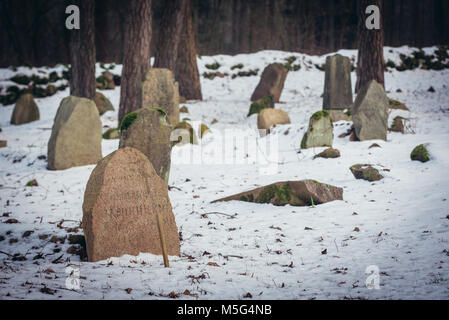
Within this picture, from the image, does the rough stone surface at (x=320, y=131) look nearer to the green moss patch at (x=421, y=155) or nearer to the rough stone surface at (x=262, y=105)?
the green moss patch at (x=421, y=155)

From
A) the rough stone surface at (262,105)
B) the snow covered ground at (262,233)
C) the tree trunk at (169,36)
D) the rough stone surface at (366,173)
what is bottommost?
the snow covered ground at (262,233)

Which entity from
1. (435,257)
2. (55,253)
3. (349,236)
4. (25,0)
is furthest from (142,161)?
(25,0)

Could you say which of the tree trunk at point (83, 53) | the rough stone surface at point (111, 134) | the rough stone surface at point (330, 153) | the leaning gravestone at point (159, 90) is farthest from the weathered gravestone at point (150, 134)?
the tree trunk at point (83, 53)

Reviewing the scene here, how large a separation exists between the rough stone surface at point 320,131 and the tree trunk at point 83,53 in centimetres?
731

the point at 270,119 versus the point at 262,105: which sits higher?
the point at 262,105

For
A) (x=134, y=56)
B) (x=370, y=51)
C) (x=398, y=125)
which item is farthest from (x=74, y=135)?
(x=370, y=51)

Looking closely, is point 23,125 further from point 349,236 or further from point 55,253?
point 349,236

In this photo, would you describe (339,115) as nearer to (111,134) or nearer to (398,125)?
(398,125)

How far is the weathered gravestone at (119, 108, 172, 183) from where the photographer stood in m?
5.82

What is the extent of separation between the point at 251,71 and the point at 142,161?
1569 centimetres

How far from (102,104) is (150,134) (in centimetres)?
862

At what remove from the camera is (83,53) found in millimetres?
12188

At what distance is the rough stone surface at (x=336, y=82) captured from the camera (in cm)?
1112

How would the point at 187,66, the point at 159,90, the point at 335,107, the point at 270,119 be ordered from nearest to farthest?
the point at 159,90
the point at 335,107
the point at 270,119
the point at 187,66
